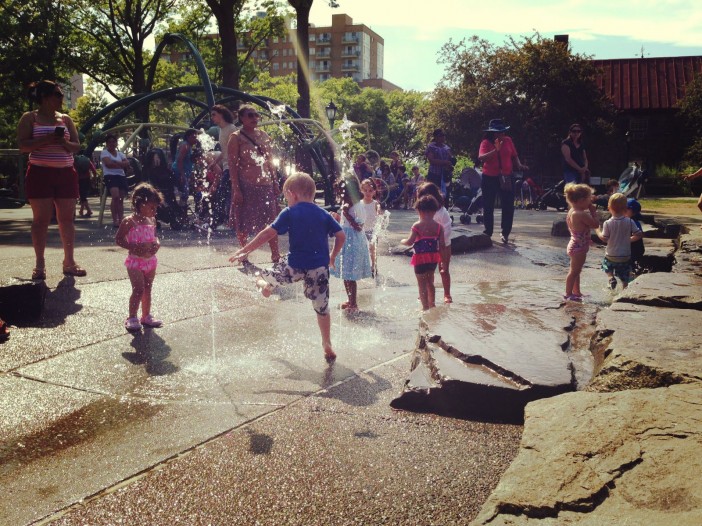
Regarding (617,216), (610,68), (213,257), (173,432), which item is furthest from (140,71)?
(610,68)

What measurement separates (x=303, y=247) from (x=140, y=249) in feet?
4.91

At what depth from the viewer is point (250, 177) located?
7.85 m

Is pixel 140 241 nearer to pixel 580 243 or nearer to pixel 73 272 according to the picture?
pixel 73 272

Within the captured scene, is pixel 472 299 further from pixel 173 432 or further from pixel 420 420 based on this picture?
pixel 173 432

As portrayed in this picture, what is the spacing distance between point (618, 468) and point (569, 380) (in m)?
1.30

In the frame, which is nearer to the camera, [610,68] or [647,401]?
[647,401]

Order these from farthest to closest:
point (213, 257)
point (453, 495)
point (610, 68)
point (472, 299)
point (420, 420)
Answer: point (610, 68) → point (213, 257) → point (472, 299) → point (420, 420) → point (453, 495)

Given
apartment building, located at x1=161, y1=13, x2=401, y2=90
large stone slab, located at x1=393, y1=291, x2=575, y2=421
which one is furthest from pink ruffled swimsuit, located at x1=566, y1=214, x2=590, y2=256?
apartment building, located at x1=161, y1=13, x2=401, y2=90

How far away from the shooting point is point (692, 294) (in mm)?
4875

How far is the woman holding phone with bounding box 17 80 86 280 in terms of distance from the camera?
22.1 ft

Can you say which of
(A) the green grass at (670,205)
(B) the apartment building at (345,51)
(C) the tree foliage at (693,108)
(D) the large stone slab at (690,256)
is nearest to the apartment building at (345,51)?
(B) the apartment building at (345,51)

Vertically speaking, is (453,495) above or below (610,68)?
below

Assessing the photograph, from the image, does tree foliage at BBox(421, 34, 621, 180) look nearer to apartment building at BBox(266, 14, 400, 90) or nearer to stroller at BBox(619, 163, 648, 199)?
stroller at BBox(619, 163, 648, 199)

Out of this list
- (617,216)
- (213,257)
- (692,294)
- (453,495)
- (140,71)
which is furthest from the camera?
(140,71)
